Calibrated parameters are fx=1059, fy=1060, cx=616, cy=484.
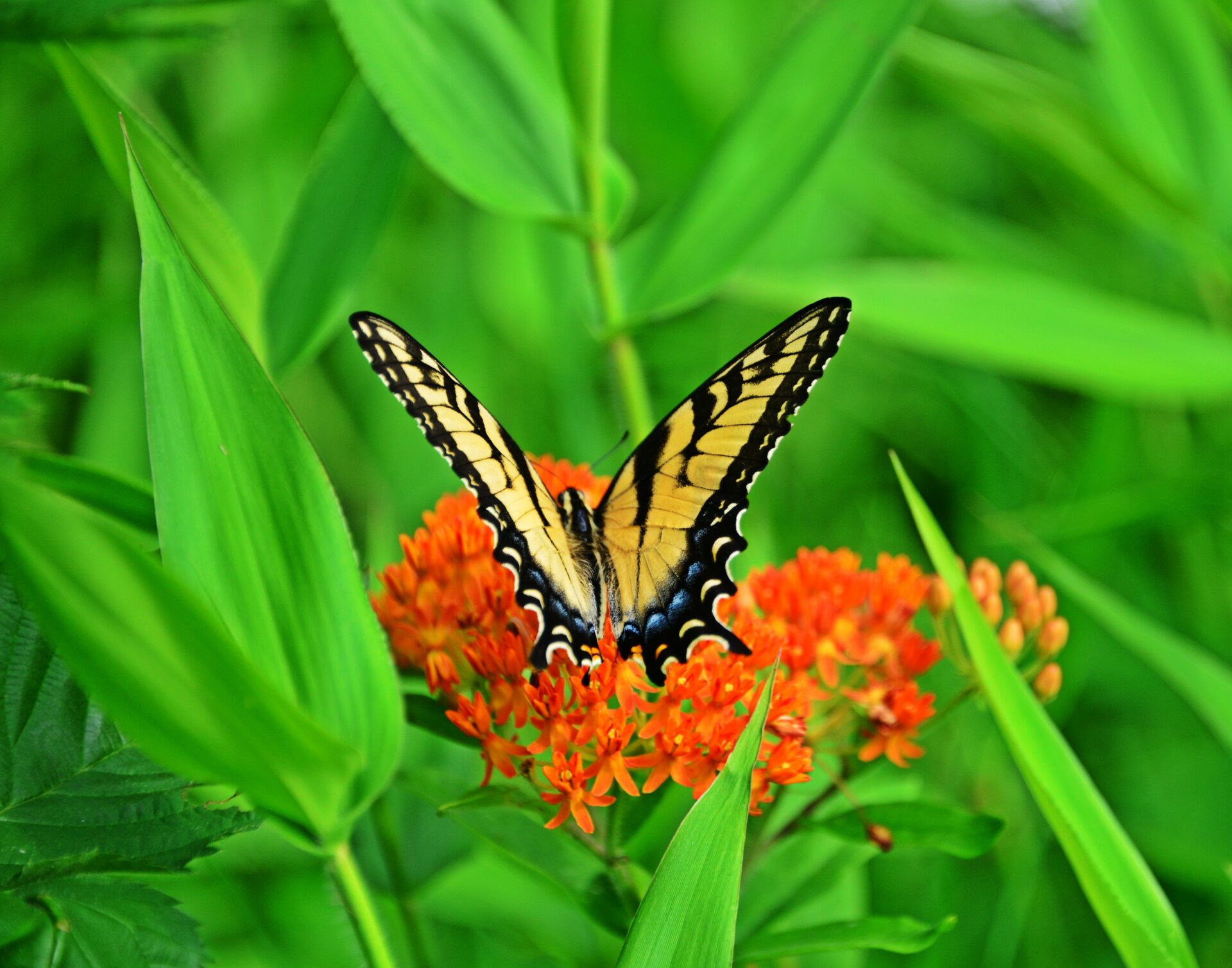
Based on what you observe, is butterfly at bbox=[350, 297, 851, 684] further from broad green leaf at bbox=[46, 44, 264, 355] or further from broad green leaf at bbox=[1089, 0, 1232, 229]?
broad green leaf at bbox=[1089, 0, 1232, 229]

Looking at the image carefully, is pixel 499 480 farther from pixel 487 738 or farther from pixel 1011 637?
pixel 1011 637

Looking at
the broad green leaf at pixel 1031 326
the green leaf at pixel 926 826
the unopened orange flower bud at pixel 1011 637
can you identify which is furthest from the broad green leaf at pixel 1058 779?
the broad green leaf at pixel 1031 326

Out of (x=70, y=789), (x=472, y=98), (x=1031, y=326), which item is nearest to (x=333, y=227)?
(x=472, y=98)

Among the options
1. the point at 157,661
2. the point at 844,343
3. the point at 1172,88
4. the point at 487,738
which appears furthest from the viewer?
the point at 844,343

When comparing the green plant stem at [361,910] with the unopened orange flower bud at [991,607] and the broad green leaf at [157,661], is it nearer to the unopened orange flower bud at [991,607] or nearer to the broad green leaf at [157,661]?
the broad green leaf at [157,661]

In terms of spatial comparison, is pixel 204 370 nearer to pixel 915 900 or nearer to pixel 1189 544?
pixel 915 900
